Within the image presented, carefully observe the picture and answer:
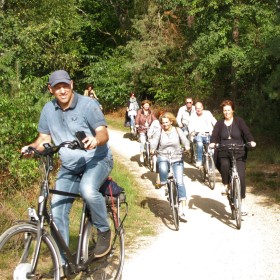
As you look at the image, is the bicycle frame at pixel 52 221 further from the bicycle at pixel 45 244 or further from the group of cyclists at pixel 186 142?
the group of cyclists at pixel 186 142

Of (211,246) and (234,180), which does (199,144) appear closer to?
(234,180)

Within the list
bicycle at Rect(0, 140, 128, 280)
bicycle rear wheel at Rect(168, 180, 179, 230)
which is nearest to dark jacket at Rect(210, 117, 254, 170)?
bicycle rear wheel at Rect(168, 180, 179, 230)

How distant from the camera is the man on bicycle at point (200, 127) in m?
12.9

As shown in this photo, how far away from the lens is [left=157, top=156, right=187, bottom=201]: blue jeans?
9000 mm

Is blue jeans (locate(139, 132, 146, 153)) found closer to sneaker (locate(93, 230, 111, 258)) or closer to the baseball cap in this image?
sneaker (locate(93, 230, 111, 258))

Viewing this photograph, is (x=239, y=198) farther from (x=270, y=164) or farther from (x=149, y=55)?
(x=149, y=55)

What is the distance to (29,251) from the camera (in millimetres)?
4395

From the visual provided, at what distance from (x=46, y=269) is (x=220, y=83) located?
24823mm

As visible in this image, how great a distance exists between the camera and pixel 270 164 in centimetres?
1484

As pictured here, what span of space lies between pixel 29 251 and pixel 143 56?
26.0 metres

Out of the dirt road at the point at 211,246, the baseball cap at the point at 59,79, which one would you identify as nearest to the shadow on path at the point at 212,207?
the dirt road at the point at 211,246

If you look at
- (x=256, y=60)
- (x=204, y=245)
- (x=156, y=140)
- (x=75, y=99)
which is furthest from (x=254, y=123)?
(x=75, y=99)

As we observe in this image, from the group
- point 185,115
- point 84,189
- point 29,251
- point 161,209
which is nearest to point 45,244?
point 29,251

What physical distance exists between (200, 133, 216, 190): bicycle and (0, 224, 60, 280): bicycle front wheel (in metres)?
7.69
